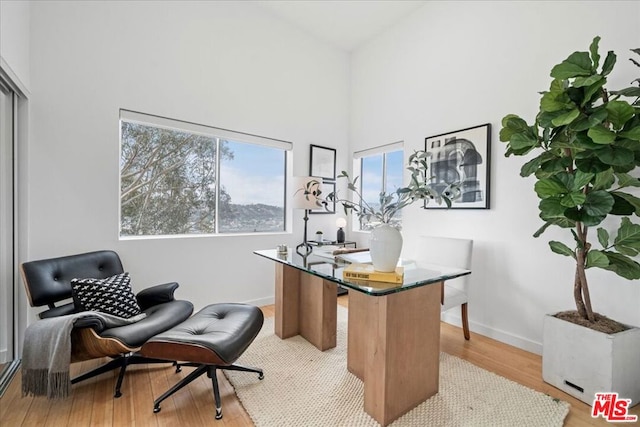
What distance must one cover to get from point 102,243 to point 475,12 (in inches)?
157

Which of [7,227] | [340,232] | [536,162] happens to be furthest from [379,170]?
[7,227]

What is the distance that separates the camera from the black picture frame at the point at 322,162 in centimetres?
384

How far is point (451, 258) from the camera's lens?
8.86 ft

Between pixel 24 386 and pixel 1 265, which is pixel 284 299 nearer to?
pixel 24 386

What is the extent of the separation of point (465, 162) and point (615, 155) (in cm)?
131

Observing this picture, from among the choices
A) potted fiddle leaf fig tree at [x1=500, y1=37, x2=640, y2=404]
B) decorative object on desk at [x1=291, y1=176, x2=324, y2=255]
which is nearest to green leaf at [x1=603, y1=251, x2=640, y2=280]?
potted fiddle leaf fig tree at [x1=500, y1=37, x2=640, y2=404]

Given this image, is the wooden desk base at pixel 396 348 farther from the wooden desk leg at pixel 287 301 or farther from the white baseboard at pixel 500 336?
the white baseboard at pixel 500 336

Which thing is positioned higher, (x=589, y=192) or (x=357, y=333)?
(x=589, y=192)

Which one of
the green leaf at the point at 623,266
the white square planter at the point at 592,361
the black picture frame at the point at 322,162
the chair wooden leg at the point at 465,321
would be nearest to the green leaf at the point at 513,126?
the green leaf at the point at 623,266

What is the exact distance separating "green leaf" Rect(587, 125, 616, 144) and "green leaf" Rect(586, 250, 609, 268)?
61 cm

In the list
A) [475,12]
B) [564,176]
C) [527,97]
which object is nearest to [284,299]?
[564,176]

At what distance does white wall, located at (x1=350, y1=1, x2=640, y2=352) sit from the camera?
6.75ft

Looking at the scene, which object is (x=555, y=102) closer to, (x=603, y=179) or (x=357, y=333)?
(x=603, y=179)

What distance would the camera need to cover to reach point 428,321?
5.60 ft
